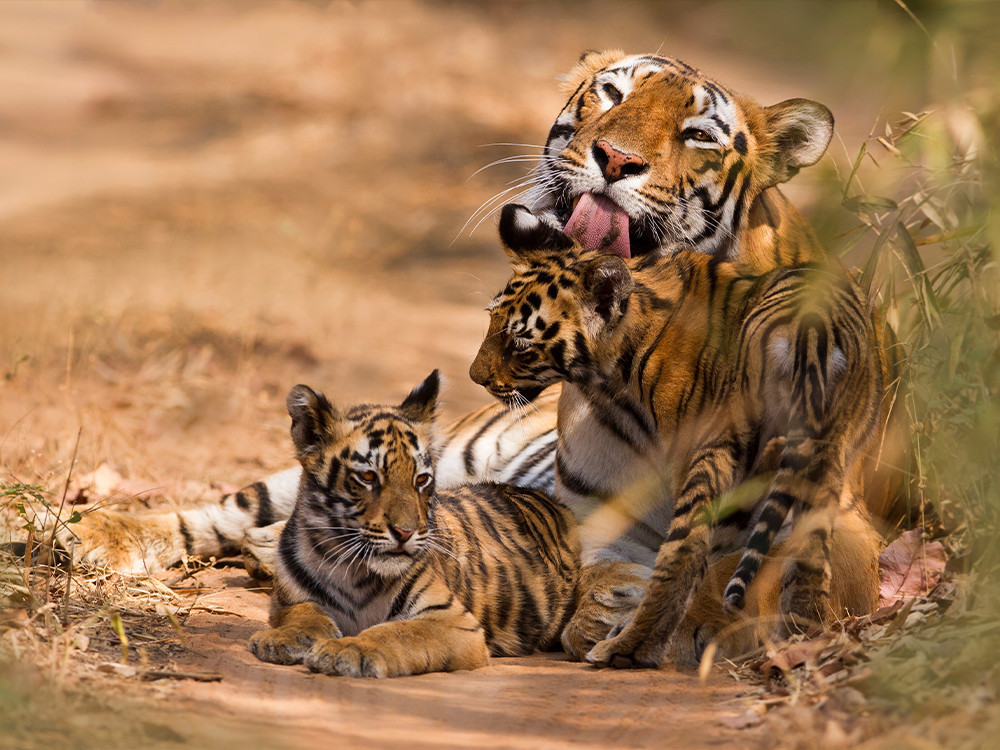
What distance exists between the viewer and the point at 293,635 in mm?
3512

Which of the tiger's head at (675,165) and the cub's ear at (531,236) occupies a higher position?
the tiger's head at (675,165)

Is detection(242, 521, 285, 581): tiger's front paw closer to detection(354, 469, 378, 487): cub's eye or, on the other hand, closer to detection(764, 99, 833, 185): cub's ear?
detection(354, 469, 378, 487): cub's eye

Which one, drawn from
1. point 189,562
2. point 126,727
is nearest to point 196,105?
point 189,562

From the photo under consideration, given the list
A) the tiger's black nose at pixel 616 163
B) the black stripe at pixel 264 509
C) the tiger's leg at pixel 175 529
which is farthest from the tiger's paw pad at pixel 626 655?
the black stripe at pixel 264 509

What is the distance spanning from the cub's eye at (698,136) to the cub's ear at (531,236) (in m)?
0.65

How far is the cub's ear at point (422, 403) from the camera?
4.15m

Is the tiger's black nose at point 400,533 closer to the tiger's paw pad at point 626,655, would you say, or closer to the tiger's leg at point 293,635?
the tiger's leg at point 293,635

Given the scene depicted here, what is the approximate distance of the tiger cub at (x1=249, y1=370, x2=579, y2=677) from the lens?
3.54 meters

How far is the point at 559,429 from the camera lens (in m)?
4.61

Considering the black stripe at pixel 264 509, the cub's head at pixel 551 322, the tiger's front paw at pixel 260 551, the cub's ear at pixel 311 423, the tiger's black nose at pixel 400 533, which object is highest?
the cub's head at pixel 551 322

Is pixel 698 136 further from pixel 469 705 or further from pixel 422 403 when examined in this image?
pixel 469 705

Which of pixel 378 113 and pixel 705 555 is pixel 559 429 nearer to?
pixel 705 555

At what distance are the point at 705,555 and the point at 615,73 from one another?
7.27 ft

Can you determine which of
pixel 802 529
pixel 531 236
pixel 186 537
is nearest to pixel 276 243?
pixel 186 537
